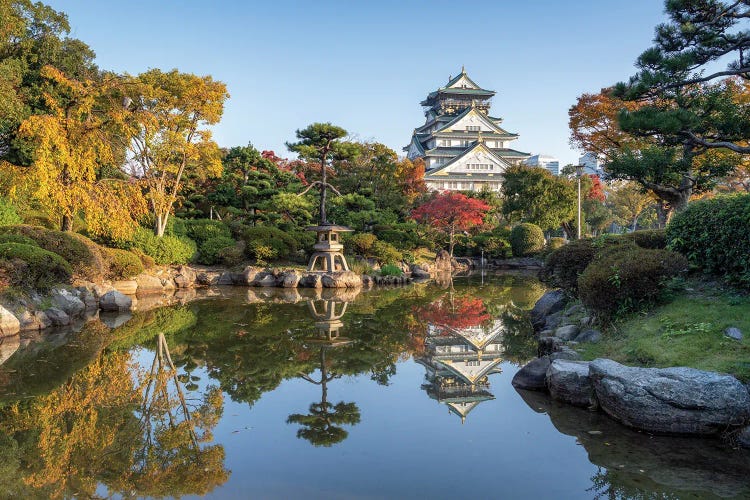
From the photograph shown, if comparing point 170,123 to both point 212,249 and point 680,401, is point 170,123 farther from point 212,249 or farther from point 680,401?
point 680,401

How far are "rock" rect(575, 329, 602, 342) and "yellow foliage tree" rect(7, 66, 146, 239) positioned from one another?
1113cm

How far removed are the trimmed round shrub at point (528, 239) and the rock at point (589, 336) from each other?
69.0 feet

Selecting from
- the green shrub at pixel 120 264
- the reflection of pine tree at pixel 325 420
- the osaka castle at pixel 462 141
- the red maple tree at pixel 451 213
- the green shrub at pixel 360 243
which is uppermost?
the osaka castle at pixel 462 141

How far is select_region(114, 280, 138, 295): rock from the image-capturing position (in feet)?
45.9

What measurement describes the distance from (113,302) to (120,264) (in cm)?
262

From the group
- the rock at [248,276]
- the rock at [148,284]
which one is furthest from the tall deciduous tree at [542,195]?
the rock at [148,284]

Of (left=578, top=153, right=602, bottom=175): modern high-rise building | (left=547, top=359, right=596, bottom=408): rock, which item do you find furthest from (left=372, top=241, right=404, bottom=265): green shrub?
(left=547, top=359, right=596, bottom=408): rock

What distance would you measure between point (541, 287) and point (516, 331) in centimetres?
864

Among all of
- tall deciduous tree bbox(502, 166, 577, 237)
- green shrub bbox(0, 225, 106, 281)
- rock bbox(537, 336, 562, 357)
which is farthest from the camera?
tall deciduous tree bbox(502, 166, 577, 237)

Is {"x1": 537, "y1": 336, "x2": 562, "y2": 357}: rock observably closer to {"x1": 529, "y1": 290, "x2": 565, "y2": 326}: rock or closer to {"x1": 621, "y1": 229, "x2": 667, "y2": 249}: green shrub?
{"x1": 529, "y1": 290, "x2": 565, "y2": 326}: rock

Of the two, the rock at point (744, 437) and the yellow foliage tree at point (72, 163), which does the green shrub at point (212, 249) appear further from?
the rock at point (744, 437)

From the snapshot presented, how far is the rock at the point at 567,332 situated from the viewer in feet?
23.9

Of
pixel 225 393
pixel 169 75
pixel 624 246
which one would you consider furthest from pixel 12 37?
pixel 624 246

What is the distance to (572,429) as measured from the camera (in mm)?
4867
